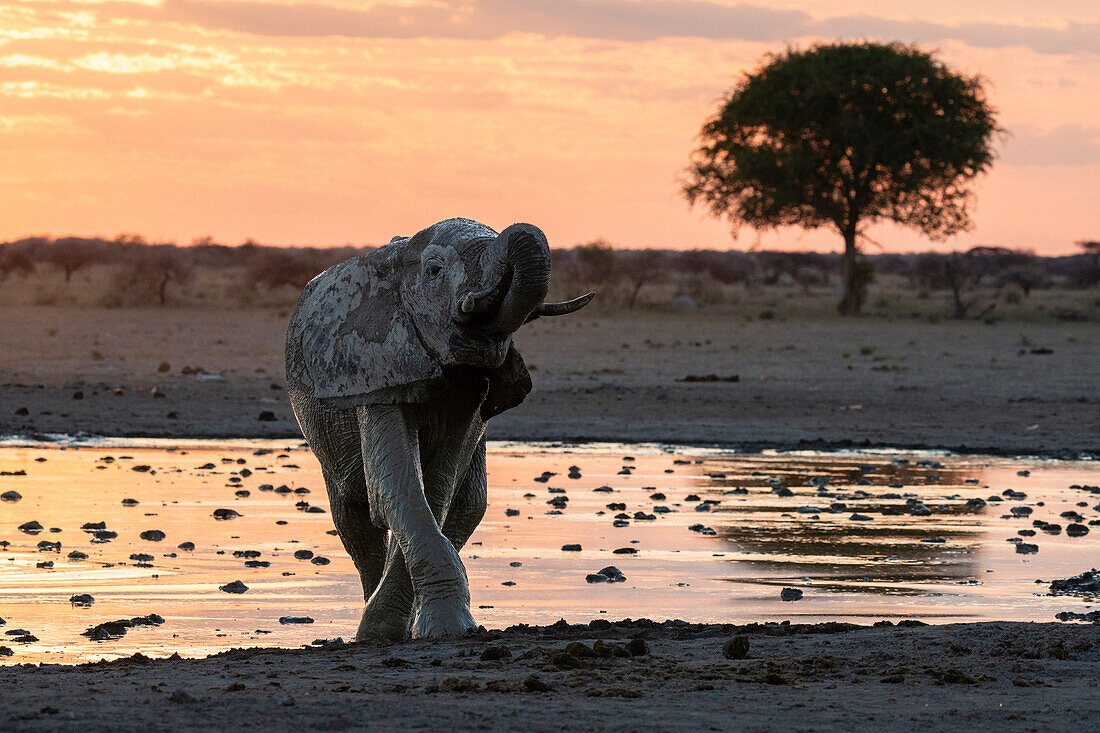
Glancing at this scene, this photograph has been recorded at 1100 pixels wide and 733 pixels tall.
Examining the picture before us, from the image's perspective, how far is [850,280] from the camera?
145ft

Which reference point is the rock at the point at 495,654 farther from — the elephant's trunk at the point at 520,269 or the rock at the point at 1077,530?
the rock at the point at 1077,530

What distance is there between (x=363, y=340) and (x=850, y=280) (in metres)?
37.9

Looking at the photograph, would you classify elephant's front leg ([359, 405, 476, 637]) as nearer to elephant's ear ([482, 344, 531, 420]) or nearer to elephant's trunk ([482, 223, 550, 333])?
elephant's ear ([482, 344, 531, 420])

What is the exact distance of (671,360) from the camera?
27844mm

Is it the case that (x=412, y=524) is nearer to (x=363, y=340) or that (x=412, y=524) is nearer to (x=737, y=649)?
(x=363, y=340)

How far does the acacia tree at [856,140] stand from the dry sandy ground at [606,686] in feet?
124

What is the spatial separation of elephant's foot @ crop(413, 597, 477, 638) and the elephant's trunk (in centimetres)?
114

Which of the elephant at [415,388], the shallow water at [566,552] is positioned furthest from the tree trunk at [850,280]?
the elephant at [415,388]

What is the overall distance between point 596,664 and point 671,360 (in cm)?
2191

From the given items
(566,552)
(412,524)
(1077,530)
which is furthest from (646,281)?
(412,524)

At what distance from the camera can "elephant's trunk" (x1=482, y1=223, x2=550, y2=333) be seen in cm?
635

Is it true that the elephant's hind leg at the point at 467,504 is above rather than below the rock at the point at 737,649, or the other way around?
above

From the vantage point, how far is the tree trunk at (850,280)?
4384cm

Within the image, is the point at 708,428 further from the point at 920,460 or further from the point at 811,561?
the point at 811,561
